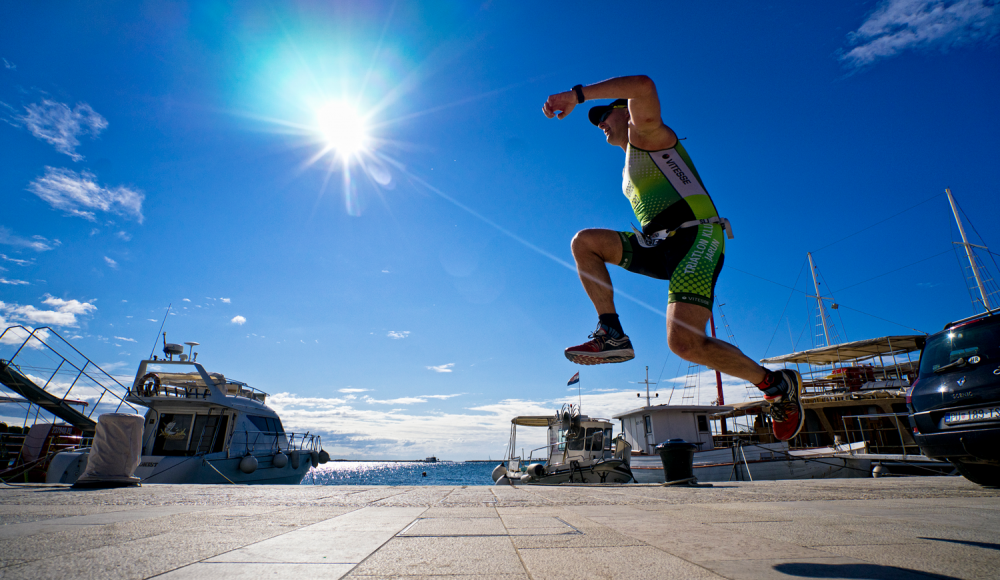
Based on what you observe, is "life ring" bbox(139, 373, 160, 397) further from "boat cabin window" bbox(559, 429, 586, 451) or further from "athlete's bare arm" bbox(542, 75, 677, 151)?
"athlete's bare arm" bbox(542, 75, 677, 151)

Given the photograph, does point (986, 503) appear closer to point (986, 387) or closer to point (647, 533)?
point (986, 387)

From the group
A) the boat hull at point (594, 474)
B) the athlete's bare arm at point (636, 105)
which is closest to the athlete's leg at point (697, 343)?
the athlete's bare arm at point (636, 105)

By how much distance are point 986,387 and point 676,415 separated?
17.3 meters

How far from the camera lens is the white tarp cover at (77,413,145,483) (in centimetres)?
508

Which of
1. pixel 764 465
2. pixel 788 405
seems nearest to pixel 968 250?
pixel 764 465

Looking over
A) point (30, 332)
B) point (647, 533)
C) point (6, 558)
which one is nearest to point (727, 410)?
point (647, 533)

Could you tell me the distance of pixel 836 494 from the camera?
12.5 feet

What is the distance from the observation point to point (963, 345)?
4.08 m

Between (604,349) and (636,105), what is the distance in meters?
1.61

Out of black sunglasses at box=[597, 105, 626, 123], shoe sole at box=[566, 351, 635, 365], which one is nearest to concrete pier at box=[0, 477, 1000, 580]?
shoe sole at box=[566, 351, 635, 365]

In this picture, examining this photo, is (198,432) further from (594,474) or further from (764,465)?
(764,465)

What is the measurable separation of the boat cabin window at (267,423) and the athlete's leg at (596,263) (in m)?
17.8

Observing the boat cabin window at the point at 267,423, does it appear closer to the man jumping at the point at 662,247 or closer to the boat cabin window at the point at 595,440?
the boat cabin window at the point at 595,440

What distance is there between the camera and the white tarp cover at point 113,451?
5082mm
